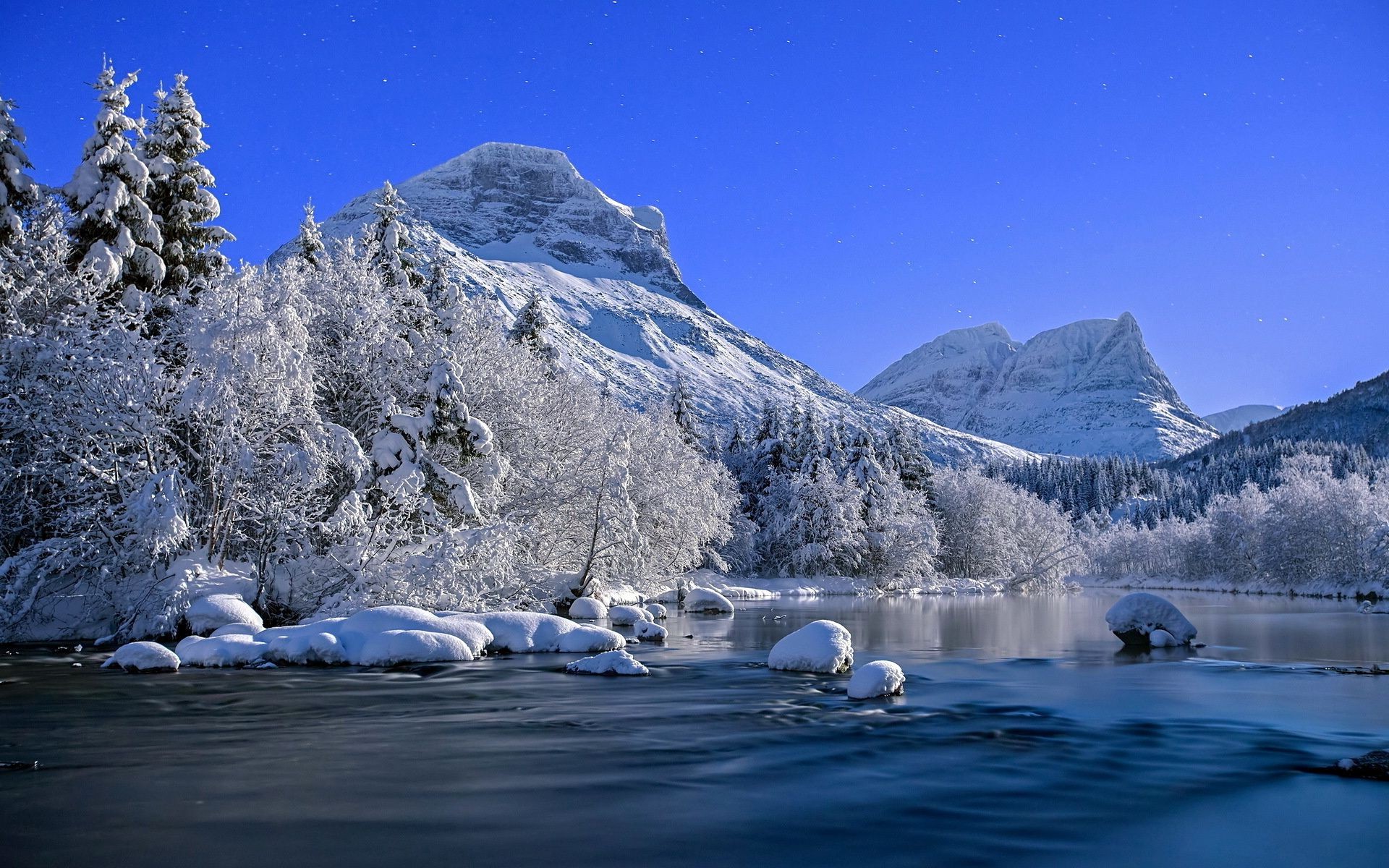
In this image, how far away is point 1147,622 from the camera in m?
25.2

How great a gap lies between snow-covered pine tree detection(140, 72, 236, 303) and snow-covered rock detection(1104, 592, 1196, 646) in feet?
94.6

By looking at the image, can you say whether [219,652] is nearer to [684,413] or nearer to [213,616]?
[213,616]

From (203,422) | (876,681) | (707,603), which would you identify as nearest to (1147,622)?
(876,681)

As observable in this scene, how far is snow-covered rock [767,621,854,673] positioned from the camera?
18234 millimetres

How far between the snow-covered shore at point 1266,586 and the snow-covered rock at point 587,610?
5201 centimetres

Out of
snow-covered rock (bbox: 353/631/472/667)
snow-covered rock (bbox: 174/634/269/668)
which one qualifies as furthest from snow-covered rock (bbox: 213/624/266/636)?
snow-covered rock (bbox: 353/631/472/667)

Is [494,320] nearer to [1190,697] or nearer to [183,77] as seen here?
[183,77]

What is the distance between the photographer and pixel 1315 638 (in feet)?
90.6

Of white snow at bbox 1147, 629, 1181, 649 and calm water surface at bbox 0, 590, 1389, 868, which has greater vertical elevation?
white snow at bbox 1147, 629, 1181, 649

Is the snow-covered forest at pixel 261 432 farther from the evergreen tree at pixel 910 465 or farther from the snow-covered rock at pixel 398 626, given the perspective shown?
the evergreen tree at pixel 910 465

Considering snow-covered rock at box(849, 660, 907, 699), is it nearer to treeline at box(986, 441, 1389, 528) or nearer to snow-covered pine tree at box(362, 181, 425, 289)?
snow-covered pine tree at box(362, 181, 425, 289)

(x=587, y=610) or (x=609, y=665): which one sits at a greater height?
(x=587, y=610)

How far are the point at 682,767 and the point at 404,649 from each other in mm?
10539

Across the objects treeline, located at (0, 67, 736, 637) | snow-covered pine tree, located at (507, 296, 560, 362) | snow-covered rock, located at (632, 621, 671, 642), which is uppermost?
snow-covered pine tree, located at (507, 296, 560, 362)
